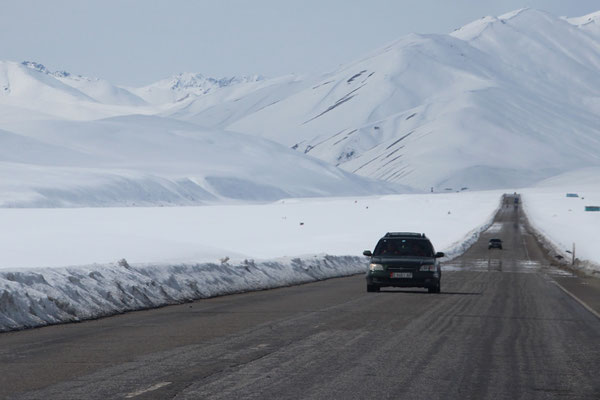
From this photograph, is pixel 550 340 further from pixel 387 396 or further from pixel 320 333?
pixel 387 396

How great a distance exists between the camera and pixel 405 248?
28.3 metres

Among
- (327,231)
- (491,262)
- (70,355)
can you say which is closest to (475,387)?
(70,355)

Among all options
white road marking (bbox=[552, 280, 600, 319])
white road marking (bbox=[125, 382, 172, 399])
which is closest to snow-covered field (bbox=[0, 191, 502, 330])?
white road marking (bbox=[125, 382, 172, 399])

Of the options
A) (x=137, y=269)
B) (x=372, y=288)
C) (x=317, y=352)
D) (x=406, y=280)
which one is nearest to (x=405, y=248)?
(x=406, y=280)

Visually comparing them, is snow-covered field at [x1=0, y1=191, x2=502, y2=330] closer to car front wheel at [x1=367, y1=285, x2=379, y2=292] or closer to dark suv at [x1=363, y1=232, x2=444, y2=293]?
car front wheel at [x1=367, y1=285, x2=379, y2=292]

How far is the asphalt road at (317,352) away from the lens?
997 centimetres

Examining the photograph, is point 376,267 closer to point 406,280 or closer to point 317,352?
point 406,280

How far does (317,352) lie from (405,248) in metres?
15.6

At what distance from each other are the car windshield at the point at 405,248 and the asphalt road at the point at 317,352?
4421 mm

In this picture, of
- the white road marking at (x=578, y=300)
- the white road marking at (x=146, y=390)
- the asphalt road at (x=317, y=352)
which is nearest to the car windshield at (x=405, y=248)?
the white road marking at (x=578, y=300)

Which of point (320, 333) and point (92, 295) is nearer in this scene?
point (320, 333)

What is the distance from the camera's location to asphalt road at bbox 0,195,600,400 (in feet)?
32.7

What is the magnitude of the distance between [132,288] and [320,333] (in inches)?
273

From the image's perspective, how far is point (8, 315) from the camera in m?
16.2
